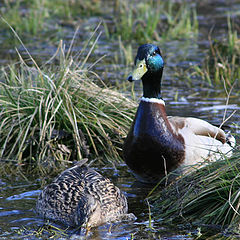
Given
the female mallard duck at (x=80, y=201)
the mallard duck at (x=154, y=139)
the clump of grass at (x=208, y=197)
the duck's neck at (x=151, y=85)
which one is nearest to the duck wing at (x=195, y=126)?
the mallard duck at (x=154, y=139)

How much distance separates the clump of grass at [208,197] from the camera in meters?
4.99

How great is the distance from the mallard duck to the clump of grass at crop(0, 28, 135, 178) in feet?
3.32

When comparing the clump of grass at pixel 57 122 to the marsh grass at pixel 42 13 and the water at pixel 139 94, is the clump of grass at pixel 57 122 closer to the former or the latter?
the water at pixel 139 94

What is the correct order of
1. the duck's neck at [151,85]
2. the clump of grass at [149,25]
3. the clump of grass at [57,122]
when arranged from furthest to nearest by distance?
the clump of grass at [149,25] < the clump of grass at [57,122] < the duck's neck at [151,85]

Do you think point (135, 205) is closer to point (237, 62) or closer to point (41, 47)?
point (237, 62)

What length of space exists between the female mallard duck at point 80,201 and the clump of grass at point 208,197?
389 mm

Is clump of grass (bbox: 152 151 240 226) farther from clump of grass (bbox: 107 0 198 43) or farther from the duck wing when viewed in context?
clump of grass (bbox: 107 0 198 43)

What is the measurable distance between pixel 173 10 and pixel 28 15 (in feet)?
11.4

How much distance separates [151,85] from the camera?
20.1ft

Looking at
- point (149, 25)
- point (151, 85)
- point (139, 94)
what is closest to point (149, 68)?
point (151, 85)

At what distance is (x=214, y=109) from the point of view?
27.7 feet

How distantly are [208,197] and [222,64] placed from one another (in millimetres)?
4988

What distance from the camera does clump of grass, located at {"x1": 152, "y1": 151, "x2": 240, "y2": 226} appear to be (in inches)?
197

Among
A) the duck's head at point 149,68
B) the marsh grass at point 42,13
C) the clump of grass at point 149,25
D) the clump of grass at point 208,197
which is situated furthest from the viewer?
the marsh grass at point 42,13
